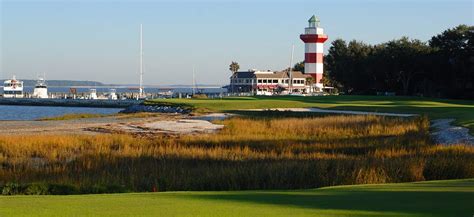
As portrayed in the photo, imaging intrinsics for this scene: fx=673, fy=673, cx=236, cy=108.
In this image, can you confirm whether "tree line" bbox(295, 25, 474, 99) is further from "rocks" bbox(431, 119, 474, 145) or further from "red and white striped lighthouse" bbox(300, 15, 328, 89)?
"rocks" bbox(431, 119, 474, 145)

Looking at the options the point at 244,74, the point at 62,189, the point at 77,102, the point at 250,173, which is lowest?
the point at 77,102

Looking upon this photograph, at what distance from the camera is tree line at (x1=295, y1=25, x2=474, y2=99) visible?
8569cm

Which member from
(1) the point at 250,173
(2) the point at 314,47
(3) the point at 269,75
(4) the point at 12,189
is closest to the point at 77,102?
(2) the point at 314,47

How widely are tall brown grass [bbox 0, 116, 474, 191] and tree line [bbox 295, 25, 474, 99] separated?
51172mm

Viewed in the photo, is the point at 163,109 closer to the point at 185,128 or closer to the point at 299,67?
the point at 185,128

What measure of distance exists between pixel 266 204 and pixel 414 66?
285 ft

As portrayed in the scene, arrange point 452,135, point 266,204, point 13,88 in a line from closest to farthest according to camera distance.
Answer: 1. point 266,204
2. point 452,135
3. point 13,88

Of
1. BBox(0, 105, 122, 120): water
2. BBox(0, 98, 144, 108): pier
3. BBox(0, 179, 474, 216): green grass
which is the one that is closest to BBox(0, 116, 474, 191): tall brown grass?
BBox(0, 179, 474, 216): green grass

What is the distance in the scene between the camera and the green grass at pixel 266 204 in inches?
423

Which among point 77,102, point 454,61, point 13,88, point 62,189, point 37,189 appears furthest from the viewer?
point 13,88

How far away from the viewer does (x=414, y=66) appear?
94.9 meters

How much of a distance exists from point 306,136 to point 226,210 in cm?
2543

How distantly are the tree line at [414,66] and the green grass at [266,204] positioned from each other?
7019cm

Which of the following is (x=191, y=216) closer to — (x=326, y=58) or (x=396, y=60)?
(x=396, y=60)
